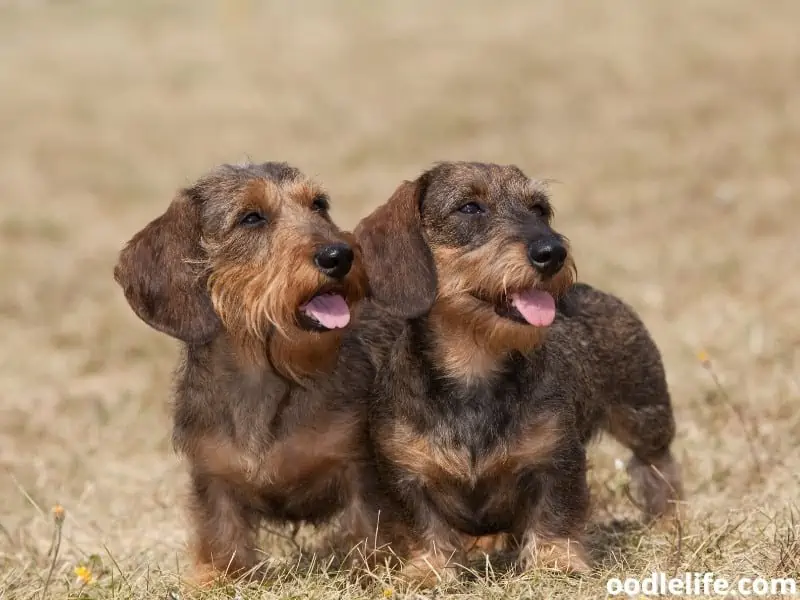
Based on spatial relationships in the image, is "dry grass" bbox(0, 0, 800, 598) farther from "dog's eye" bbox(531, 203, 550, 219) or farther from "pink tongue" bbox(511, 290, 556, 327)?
"dog's eye" bbox(531, 203, 550, 219)

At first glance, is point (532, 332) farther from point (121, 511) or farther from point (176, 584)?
point (121, 511)

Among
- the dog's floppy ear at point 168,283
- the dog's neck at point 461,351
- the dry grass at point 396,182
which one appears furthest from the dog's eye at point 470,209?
the dry grass at point 396,182

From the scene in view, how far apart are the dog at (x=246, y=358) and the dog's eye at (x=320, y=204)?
0.02 m

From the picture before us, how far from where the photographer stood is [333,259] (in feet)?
16.3

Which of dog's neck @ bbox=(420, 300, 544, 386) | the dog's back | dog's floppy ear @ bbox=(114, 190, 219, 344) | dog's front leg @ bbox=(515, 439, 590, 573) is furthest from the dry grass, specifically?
dog's floppy ear @ bbox=(114, 190, 219, 344)

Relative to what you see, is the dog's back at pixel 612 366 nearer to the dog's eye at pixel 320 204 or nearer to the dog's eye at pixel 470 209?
the dog's eye at pixel 470 209

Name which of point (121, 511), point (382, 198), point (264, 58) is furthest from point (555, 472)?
point (264, 58)

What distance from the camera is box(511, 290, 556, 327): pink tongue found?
4.96m

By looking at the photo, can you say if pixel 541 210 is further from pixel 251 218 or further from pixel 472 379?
pixel 251 218

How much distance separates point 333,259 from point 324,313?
0.80 feet

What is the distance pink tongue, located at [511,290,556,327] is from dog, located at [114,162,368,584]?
67cm

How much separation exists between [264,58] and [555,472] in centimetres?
2081

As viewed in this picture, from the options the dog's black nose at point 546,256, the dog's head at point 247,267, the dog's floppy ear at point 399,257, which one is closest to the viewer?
the dog's black nose at point 546,256

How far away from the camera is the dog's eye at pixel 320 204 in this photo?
5.58 m
